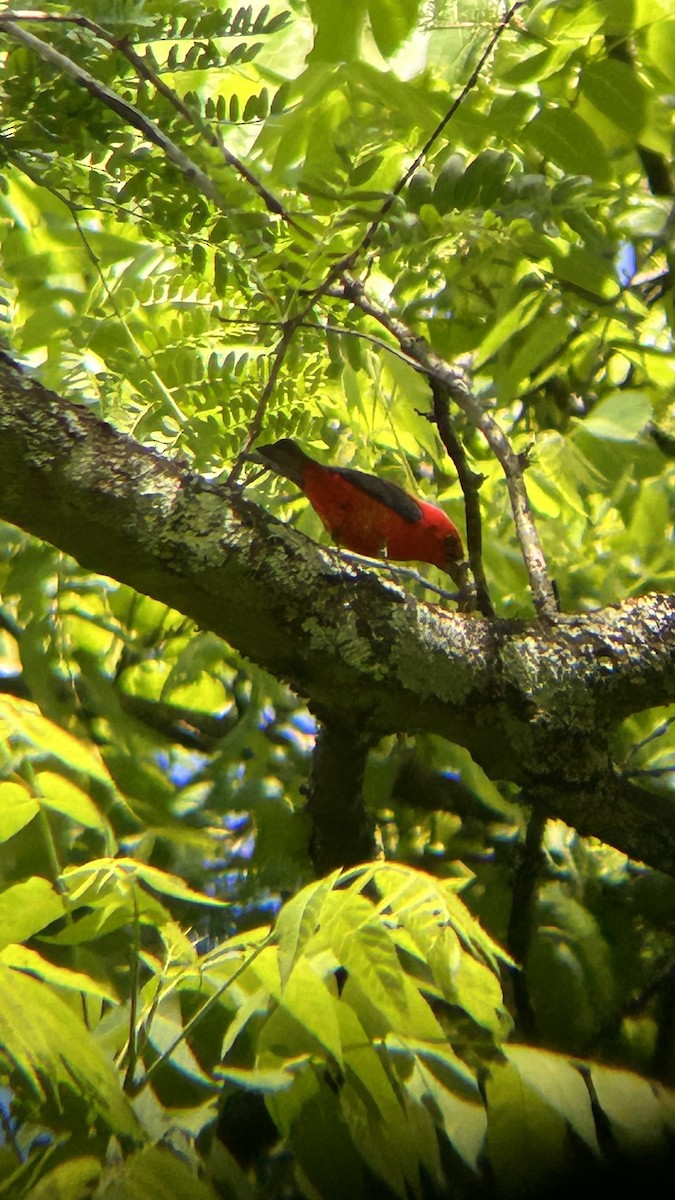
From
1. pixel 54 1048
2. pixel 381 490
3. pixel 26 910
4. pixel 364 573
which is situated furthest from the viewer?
pixel 381 490

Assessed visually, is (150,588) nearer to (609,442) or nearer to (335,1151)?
(335,1151)

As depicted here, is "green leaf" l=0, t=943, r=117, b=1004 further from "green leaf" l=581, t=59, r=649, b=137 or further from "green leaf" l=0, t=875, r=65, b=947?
"green leaf" l=581, t=59, r=649, b=137

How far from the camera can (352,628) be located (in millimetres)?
953

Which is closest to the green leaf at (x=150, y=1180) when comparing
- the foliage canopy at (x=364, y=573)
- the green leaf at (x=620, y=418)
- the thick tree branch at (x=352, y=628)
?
the foliage canopy at (x=364, y=573)

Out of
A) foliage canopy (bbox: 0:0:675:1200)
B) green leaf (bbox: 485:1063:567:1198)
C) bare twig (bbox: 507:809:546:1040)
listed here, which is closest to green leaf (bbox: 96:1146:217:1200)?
foliage canopy (bbox: 0:0:675:1200)

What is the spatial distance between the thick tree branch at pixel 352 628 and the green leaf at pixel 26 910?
27 cm

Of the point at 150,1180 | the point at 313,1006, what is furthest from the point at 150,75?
the point at 150,1180

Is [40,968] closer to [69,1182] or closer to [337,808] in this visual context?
[69,1182]

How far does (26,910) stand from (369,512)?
2.05ft

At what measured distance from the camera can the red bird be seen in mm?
1226

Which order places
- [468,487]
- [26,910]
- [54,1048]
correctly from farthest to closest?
[468,487] < [26,910] < [54,1048]

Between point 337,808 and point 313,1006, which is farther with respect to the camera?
point 337,808

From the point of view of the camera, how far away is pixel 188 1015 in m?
1.04

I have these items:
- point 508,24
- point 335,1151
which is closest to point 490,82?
point 508,24
